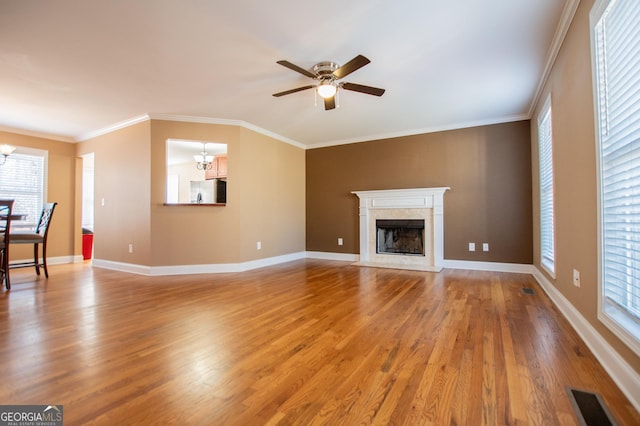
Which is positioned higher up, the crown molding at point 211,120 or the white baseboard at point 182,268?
the crown molding at point 211,120

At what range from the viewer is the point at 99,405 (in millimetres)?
1279

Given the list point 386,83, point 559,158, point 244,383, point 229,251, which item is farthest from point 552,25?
point 229,251

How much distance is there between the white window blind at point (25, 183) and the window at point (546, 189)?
789 centimetres

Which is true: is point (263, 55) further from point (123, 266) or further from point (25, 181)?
point (25, 181)

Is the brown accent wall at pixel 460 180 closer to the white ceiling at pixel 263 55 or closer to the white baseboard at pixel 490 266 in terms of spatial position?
the white baseboard at pixel 490 266

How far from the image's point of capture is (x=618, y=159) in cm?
154

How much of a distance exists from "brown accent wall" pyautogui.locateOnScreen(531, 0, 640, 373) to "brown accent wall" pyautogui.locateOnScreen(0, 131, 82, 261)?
24.8 feet

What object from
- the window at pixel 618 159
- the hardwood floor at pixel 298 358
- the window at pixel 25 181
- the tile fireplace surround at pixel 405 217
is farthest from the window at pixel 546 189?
the window at pixel 25 181

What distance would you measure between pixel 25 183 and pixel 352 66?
242 inches

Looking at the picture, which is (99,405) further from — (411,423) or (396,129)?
(396,129)

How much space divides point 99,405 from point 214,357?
57 cm

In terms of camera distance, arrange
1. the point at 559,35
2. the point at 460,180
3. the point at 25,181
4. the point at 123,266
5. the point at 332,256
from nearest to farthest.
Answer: the point at 559,35 < the point at 123,266 < the point at 460,180 < the point at 25,181 < the point at 332,256

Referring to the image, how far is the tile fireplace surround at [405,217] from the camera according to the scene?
4789 millimetres

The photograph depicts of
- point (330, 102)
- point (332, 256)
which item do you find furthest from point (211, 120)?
point (332, 256)
